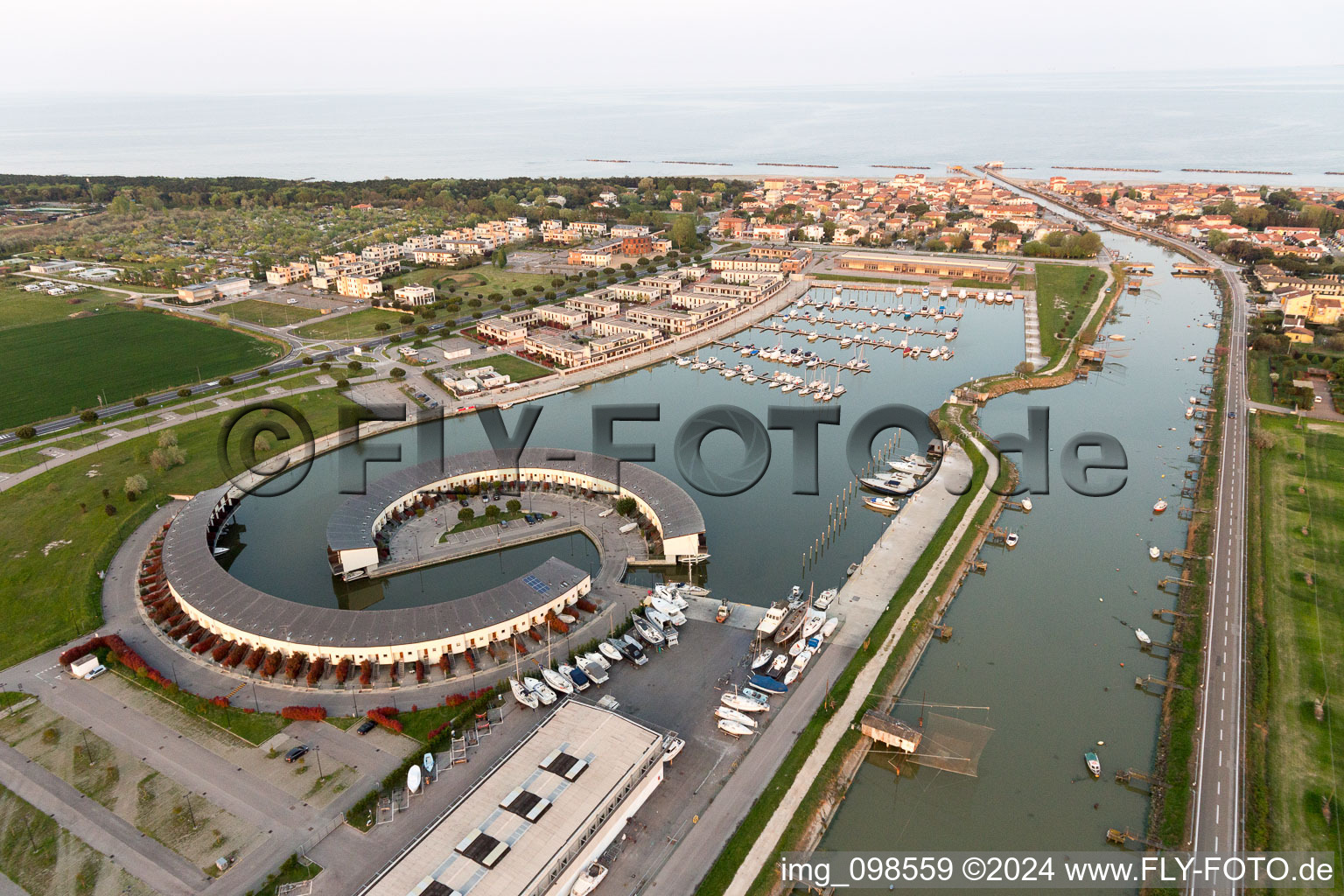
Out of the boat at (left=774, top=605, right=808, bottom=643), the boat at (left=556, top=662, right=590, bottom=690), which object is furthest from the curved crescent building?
the boat at (left=774, top=605, right=808, bottom=643)

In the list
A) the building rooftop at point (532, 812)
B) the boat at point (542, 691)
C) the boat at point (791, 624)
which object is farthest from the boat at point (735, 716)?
the boat at point (542, 691)

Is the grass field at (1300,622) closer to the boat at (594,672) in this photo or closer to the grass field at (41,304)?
the boat at (594,672)

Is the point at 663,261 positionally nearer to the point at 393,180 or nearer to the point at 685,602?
the point at 685,602

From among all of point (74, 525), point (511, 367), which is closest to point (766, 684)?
point (74, 525)

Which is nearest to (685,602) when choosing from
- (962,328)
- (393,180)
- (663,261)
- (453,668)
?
(453,668)

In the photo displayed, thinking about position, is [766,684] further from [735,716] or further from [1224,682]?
[1224,682]

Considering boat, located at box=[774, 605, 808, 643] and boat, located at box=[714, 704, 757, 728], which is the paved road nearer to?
boat, located at box=[714, 704, 757, 728]
